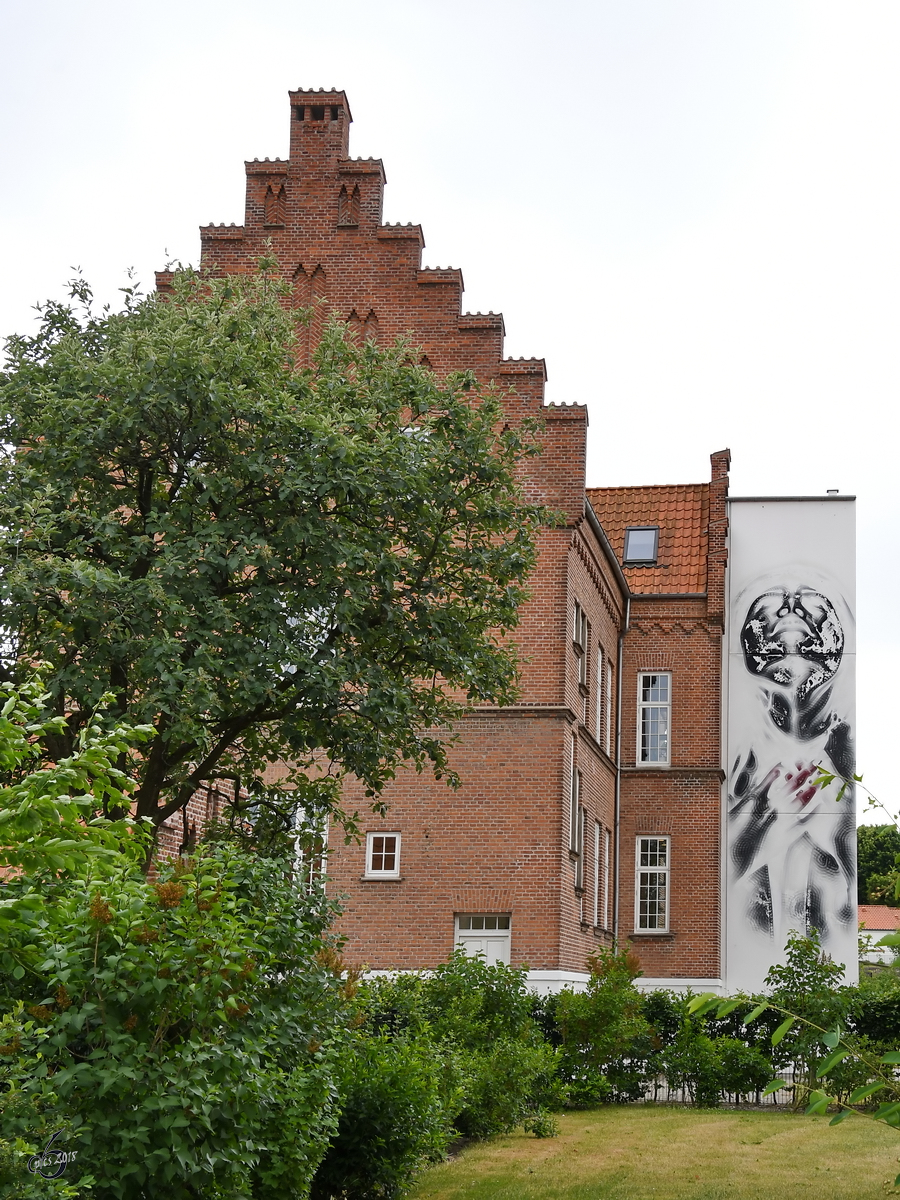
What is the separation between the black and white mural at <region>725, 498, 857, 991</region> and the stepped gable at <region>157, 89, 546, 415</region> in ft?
38.7

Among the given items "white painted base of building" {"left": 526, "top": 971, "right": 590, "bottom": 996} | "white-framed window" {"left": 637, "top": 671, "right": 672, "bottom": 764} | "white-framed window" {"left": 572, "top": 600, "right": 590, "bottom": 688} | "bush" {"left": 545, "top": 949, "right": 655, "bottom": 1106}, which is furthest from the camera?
"white-framed window" {"left": 637, "top": 671, "right": 672, "bottom": 764}

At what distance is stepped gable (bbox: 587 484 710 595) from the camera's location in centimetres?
3278

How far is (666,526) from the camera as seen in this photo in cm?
3434

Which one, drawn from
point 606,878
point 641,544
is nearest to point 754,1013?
point 606,878

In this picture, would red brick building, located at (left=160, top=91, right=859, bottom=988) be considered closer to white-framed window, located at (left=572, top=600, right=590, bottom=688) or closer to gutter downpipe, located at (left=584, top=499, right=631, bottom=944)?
white-framed window, located at (left=572, top=600, right=590, bottom=688)

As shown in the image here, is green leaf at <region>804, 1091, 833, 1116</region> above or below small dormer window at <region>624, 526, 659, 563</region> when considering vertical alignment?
below

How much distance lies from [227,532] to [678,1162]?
822 centimetres

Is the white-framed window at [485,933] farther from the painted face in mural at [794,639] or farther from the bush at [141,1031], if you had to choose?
the bush at [141,1031]

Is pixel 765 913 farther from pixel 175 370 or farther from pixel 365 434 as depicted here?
pixel 175 370

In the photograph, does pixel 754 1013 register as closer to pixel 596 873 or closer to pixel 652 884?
pixel 596 873

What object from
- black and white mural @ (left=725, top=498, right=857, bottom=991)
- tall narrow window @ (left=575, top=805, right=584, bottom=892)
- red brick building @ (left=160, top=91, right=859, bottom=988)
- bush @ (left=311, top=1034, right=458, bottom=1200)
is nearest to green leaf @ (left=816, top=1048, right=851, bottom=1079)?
bush @ (left=311, top=1034, right=458, bottom=1200)

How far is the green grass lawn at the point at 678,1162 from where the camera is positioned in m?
12.1

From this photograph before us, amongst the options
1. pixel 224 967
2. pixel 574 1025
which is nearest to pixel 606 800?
pixel 574 1025

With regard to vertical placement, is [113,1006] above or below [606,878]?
above
